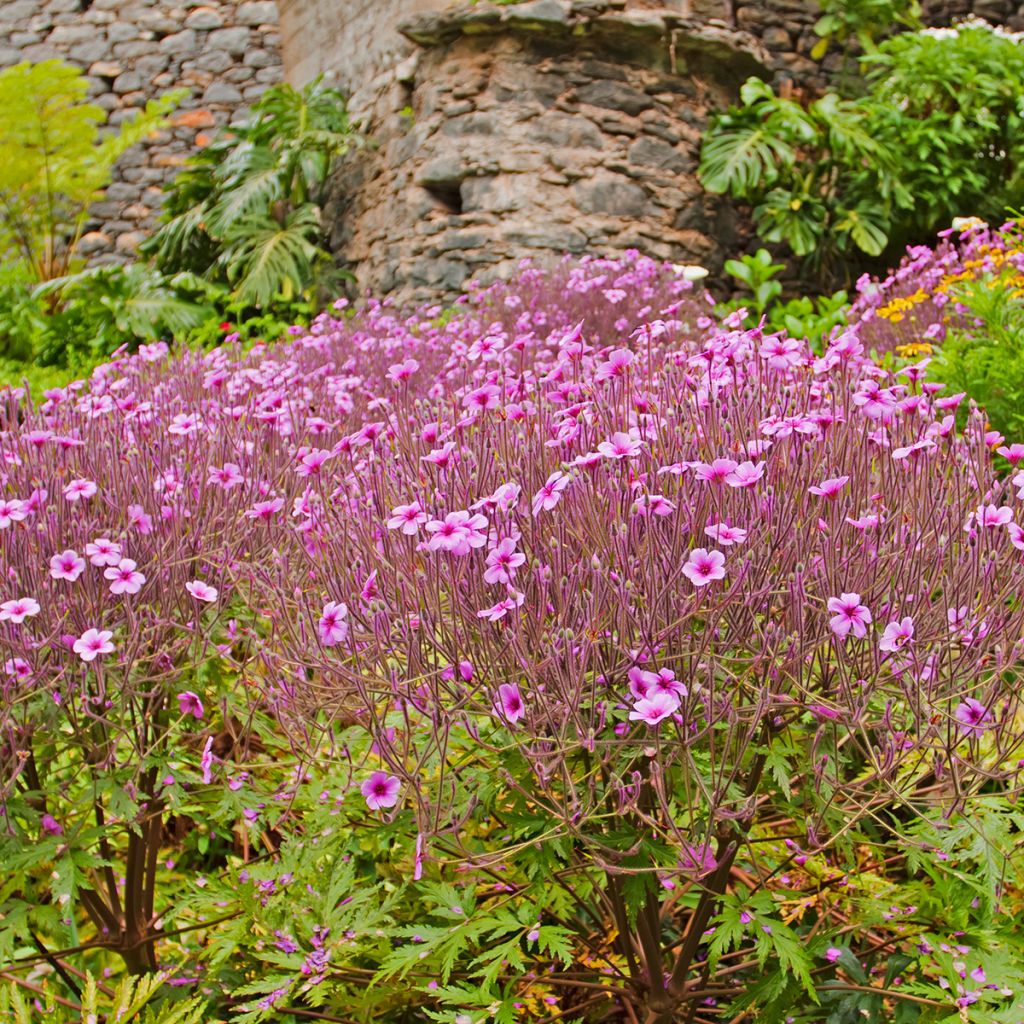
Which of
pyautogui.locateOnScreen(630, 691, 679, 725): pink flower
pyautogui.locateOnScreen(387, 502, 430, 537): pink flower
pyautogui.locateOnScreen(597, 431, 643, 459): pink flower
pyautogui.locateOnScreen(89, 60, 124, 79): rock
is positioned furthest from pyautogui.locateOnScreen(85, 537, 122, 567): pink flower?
pyautogui.locateOnScreen(89, 60, 124, 79): rock

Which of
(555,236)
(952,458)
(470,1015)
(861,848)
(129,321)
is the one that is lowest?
(129,321)

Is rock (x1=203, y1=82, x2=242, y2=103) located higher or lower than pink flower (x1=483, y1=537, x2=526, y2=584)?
lower

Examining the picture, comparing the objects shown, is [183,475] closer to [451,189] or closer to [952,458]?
[952,458]

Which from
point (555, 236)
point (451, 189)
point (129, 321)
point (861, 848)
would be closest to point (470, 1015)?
point (861, 848)

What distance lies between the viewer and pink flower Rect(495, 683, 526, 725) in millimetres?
1620

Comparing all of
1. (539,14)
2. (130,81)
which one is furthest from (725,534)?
(130,81)

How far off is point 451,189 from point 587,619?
7.50 m

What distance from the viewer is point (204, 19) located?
43.9ft

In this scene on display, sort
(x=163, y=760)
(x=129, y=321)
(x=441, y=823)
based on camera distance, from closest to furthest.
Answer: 1. (x=441, y=823)
2. (x=163, y=760)
3. (x=129, y=321)

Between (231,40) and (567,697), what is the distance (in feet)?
45.4

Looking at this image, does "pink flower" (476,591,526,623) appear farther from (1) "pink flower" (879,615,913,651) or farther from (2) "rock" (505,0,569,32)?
(2) "rock" (505,0,569,32)

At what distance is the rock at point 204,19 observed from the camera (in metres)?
13.3

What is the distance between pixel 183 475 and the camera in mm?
2557

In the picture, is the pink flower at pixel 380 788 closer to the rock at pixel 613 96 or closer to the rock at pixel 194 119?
the rock at pixel 613 96
